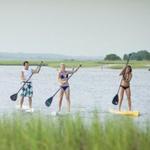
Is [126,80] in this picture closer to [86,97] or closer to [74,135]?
[86,97]

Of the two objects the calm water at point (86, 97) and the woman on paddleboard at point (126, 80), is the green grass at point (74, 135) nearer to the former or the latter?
the calm water at point (86, 97)

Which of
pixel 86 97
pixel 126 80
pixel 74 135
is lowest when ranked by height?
pixel 74 135

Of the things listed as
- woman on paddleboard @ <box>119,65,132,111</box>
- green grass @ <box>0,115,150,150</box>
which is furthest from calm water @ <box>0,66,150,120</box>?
woman on paddleboard @ <box>119,65,132,111</box>

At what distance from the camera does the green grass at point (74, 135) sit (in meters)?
10.2

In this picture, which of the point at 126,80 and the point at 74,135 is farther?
the point at 126,80

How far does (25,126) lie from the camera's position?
11391mm

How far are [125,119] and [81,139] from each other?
0.71 meters

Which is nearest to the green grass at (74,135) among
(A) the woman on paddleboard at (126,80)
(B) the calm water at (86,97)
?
(B) the calm water at (86,97)

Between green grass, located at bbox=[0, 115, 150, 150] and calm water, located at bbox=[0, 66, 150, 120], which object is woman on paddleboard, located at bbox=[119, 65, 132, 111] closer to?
calm water, located at bbox=[0, 66, 150, 120]

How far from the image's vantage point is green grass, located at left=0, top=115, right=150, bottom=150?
33.6 ft

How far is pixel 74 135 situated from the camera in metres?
10.8

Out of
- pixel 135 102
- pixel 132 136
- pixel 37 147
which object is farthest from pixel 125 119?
pixel 135 102

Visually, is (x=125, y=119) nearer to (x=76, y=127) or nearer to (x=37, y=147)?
(x=76, y=127)

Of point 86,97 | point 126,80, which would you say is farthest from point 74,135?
point 86,97
